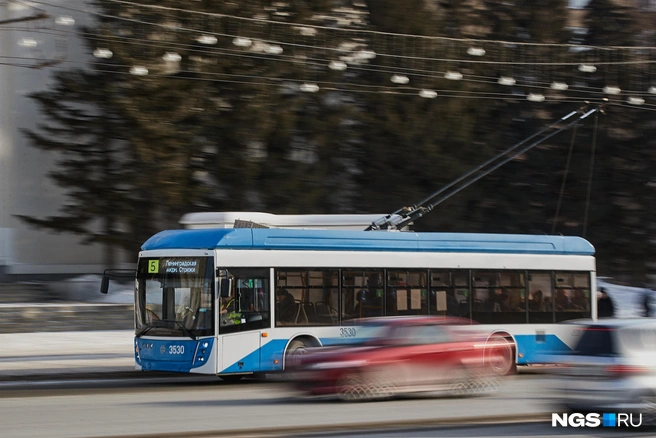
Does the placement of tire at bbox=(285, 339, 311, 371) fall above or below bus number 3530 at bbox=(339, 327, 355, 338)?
below

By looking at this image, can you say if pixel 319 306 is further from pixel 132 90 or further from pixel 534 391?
pixel 132 90

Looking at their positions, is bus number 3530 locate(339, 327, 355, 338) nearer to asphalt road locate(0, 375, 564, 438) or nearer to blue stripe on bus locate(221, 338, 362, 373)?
blue stripe on bus locate(221, 338, 362, 373)

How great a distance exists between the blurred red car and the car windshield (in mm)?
3225

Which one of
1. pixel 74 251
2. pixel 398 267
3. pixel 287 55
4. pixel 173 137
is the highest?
pixel 287 55

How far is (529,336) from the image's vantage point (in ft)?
58.7

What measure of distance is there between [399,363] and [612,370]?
12.3 ft

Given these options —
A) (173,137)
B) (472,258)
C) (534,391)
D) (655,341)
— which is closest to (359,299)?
(472,258)

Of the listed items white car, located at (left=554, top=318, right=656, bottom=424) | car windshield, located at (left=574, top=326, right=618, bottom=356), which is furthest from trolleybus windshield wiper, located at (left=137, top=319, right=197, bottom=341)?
car windshield, located at (left=574, top=326, right=618, bottom=356)

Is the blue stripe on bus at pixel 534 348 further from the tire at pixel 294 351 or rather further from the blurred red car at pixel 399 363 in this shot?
the tire at pixel 294 351

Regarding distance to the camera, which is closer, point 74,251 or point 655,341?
point 655,341

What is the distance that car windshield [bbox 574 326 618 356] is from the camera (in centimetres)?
984

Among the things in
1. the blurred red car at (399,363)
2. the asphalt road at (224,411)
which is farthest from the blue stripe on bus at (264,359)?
the blurred red car at (399,363)

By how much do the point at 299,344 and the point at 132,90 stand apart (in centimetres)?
1504

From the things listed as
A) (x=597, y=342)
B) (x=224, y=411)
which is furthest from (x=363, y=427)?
(x=597, y=342)
